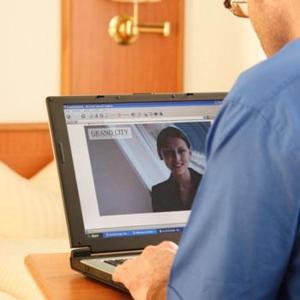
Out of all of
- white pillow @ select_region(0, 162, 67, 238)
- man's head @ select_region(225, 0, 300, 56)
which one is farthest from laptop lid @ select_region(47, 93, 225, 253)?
white pillow @ select_region(0, 162, 67, 238)

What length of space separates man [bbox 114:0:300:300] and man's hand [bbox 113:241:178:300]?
0.18 meters

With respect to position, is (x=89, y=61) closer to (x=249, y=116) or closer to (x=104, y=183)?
(x=104, y=183)

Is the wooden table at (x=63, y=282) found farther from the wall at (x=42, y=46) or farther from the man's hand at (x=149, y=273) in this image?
the wall at (x=42, y=46)

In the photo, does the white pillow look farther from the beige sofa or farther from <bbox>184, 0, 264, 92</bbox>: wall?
<bbox>184, 0, 264, 92</bbox>: wall

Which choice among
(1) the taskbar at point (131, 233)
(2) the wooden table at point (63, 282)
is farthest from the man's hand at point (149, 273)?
(1) the taskbar at point (131, 233)

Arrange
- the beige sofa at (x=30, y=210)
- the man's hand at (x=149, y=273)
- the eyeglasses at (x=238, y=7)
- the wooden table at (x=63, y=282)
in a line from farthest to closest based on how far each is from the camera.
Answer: the beige sofa at (x=30, y=210)
the eyeglasses at (x=238, y=7)
the wooden table at (x=63, y=282)
the man's hand at (x=149, y=273)

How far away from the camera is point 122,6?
3320mm

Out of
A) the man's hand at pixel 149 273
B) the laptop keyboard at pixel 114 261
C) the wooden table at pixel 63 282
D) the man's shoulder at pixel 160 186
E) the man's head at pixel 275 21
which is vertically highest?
the man's head at pixel 275 21

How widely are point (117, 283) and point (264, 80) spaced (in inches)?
20.5

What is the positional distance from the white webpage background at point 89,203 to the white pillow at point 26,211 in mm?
1714

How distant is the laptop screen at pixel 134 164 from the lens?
1.35m

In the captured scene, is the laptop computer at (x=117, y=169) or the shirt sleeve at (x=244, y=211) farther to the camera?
the laptop computer at (x=117, y=169)

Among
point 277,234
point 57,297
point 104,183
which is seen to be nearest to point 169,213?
point 104,183

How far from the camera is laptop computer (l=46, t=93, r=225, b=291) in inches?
52.2
